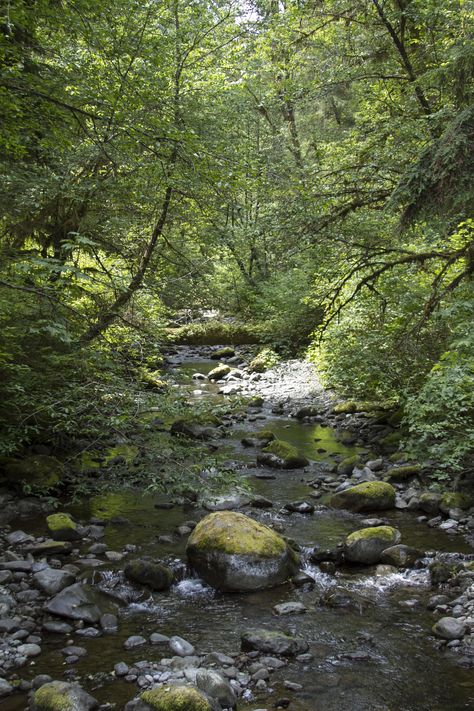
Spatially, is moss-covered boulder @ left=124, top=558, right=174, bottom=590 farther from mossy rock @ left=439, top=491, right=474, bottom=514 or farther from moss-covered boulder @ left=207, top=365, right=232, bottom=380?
moss-covered boulder @ left=207, top=365, right=232, bottom=380

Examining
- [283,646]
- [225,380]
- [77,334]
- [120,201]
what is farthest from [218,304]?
[225,380]

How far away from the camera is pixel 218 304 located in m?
9.10

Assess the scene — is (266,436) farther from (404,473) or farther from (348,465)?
(404,473)

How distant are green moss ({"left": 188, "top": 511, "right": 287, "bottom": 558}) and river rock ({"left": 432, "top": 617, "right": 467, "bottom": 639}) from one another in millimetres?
1737

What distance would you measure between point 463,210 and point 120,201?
4.96m

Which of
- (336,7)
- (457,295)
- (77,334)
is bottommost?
(77,334)

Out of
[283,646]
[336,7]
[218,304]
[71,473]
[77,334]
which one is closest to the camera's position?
[283,646]


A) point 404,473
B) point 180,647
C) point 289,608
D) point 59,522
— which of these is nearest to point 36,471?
point 59,522

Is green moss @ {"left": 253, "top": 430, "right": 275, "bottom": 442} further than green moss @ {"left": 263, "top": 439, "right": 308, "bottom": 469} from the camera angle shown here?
Yes

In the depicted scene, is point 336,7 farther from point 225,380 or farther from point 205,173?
point 225,380

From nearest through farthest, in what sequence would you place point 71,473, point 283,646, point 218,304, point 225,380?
point 283,646, point 71,473, point 218,304, point 225,380

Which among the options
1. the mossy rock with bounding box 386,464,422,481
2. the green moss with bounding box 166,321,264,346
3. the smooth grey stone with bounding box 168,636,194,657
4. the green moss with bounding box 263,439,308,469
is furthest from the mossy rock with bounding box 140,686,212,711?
the green moss with bounding box 166,321,264,346

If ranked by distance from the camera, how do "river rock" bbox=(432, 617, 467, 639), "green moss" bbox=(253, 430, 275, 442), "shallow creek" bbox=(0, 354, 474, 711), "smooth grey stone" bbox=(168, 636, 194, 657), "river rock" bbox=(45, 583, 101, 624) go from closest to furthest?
1. "shallow creek" bbox=(0, 354, 474, 711)
2. "smooth grey stone" bbox=(168, 636, 194, 657)
3. "river rock" bbox=(432, 617, 467, 639)
4. "river rock" bbox=(45, 583, 101, 624)
5. "green moss" bbox=(253, 430, 275, 442)

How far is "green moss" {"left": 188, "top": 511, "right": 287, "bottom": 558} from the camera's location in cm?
587
